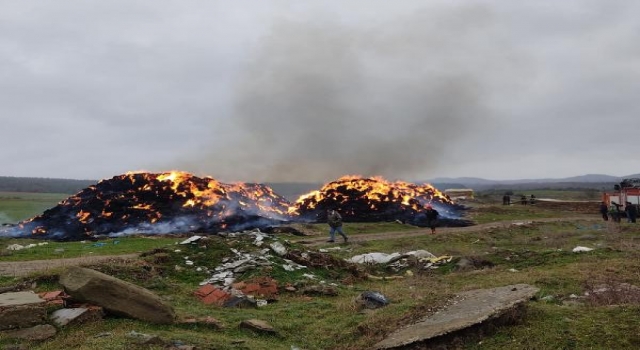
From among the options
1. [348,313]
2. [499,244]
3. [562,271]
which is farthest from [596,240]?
[348,313]

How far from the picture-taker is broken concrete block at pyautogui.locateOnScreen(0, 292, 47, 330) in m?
8.59

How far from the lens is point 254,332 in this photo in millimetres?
9266

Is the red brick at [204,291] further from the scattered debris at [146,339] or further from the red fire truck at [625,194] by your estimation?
the red fire truck at [625,194]

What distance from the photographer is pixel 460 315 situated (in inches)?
340

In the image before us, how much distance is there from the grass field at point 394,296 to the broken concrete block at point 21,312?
57 cm

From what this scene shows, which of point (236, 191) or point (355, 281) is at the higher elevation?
point (236, 191)

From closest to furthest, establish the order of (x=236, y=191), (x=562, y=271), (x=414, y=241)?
(x=562, y=271) → (x=414, y=241) → (x=236, y=191)

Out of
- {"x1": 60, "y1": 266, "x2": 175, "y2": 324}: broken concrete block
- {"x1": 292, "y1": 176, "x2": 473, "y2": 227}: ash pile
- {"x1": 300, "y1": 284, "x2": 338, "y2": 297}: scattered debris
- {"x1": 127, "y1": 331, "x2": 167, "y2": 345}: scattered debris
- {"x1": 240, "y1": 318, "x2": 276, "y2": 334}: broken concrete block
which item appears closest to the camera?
{"x1": 127, "y1": 331, "x2": 167, "y2": 345}: scattered debris

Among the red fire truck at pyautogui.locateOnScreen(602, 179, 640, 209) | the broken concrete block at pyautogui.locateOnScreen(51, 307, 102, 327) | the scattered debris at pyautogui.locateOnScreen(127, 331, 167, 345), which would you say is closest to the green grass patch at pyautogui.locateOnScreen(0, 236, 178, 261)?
the broken concrete block at pyautogui.locateOnScreen(51, 307, 102, 327)

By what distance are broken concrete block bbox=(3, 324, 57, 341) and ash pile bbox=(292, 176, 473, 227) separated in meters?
29.5

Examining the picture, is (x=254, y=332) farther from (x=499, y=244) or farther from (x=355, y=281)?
(x=499, y=244)

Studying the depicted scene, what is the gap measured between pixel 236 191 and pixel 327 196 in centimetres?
796

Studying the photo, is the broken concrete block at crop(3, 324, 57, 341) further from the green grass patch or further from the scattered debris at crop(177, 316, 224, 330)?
the green grass patch

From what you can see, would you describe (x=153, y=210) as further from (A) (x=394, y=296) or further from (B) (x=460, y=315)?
(B) (x=460, y=315)
